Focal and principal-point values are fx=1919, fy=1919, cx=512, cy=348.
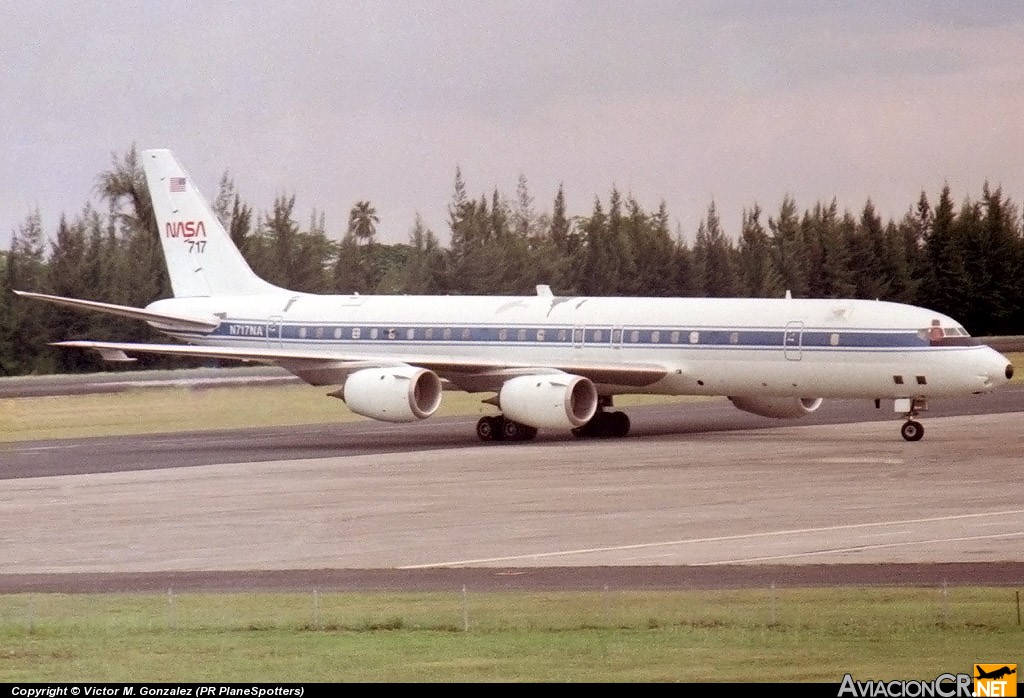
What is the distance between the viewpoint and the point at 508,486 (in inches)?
1628

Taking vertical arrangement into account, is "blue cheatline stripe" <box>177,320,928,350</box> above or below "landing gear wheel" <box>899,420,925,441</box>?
above

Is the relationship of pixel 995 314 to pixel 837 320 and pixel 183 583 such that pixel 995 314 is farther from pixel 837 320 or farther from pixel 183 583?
pixel 183 583

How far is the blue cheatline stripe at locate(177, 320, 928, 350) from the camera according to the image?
161 ft

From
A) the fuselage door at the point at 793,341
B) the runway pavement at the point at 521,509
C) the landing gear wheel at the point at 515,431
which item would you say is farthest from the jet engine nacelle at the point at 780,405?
the landing gear wheel at the point at 515,431

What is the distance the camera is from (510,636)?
76.6 ft

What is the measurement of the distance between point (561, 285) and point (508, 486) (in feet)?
223

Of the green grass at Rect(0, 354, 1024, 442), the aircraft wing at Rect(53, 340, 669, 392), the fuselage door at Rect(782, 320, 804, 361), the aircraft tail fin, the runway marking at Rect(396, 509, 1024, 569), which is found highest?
the aircraft tail fin

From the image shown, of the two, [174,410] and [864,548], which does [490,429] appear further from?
[864,548]

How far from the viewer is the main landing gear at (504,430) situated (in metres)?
53.4

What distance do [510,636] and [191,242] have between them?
4122cm

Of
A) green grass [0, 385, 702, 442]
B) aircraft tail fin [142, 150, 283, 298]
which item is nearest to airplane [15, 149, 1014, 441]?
aircraft tail fin [142, 150, 283, 298]

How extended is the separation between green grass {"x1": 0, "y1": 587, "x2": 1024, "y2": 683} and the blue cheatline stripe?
75.7ft

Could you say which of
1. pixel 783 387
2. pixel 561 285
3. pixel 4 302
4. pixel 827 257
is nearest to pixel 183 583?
pixel 783 387

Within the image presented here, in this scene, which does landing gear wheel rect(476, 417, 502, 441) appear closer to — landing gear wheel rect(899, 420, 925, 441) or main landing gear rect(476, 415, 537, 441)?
main landing gear rect(476, 415, 537, 441)
